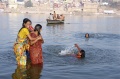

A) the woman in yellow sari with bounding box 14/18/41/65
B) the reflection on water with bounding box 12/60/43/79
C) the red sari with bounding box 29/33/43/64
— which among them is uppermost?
the woman in yellow sari with bounding box 14/18/41/65

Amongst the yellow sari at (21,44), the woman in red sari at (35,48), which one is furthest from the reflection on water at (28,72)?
the yellow sari at (21,44)

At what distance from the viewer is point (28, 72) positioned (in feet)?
35.5

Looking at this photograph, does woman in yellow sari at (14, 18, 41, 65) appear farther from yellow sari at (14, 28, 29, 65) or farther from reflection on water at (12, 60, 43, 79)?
reflection on water at (12, 60, 43, 79)

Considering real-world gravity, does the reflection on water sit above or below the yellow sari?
below

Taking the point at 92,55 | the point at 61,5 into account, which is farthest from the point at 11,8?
the point at 92,55

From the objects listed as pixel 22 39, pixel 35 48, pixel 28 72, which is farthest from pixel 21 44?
pixel 28 72

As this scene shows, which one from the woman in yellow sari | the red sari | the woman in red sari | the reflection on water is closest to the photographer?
the reflection on water

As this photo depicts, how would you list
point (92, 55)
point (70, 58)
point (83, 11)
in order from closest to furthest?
1. point (70, 58)
2. point (92, 55)
3. point (83, 11)

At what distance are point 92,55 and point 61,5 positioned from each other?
579ft

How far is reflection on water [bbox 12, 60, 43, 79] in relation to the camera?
33.9 ft

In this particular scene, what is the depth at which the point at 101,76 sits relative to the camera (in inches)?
425

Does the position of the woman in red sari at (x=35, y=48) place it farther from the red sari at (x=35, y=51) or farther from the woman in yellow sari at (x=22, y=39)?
the woman in yellow sari at (x=22, y=39)

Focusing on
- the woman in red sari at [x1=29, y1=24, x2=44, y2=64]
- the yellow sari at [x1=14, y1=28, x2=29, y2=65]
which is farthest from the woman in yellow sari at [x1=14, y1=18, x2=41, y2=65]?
the woman in red sari at [x1=29, y1=24, x2=44, y2=64]

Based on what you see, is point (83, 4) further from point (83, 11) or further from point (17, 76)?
point (17, 76)
